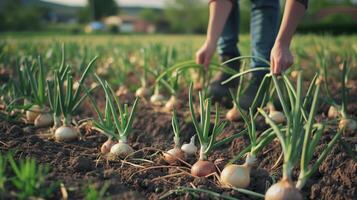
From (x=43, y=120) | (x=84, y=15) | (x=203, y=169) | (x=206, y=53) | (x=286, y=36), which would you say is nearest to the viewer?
(x=203, y=169)

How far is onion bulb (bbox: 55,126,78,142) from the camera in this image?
1871 millimetres

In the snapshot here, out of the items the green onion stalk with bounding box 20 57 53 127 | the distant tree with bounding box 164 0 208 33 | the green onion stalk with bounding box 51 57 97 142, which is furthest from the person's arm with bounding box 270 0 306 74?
the distant tree with bounding box 164 0 208 33

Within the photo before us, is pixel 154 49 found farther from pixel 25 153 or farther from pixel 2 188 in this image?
pixel 2 188

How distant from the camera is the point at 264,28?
2570mm

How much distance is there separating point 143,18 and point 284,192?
178 ft

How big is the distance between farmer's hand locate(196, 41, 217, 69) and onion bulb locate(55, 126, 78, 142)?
0.87 m

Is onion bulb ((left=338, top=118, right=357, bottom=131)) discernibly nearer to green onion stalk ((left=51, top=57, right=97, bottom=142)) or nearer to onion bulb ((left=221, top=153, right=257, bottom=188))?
onion bulb ((left=221, top=153, right=257, bottom=188))

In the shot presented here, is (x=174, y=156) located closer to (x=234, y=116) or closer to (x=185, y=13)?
(x=234, y=116)

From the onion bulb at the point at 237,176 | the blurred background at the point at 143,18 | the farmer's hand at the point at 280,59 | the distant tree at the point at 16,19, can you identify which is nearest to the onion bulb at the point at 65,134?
the onion bulb at the point at 237,176

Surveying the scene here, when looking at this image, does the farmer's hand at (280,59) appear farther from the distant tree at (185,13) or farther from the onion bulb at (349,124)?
the distant tree at (185,13)

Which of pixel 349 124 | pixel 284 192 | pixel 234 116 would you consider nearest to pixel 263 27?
pixel 234 116

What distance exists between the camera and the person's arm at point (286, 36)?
1.69 meters

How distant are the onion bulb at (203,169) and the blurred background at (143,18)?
57.1 feet

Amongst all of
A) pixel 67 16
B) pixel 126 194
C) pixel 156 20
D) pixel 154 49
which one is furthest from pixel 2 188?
pixel 67 16
